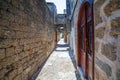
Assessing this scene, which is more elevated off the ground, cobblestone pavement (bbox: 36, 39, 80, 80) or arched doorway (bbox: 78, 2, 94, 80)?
arched doorway (bbox: 78, 2, 94, 80)

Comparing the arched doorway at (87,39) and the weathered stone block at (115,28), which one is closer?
the weathered stone block at (115,28)

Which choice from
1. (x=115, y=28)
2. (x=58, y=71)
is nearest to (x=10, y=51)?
(x=115, y=28)

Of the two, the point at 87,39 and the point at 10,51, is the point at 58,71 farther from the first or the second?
the point at 10,51

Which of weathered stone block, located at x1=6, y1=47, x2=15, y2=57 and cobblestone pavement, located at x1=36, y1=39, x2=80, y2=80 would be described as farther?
cobblestone pavement, located at x1=36, y1=39, x2=80, y2=80

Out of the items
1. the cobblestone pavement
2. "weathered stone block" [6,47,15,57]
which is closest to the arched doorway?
the cobblestone pavement

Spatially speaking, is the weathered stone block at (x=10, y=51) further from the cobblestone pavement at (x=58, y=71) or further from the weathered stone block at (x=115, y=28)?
the weathered stone block at (x=115, y=28)

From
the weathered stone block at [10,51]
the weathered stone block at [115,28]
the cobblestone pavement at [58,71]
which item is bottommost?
the cobblestone pavement at [58,71]

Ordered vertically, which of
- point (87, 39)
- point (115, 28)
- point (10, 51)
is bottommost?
point (10, 51)

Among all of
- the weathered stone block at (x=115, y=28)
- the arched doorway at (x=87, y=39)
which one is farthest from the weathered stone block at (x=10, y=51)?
the weathered stone block at (x=115, y=28)

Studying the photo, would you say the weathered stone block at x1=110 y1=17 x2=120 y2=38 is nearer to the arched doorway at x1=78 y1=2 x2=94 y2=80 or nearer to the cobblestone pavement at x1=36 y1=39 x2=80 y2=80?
the arched doorway at x1=78 y1=2 x2=94 y2=80

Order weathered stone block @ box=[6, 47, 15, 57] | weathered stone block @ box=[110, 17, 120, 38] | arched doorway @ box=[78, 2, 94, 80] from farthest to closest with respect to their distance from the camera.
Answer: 1. arched doorway @ box=[78, 2, 94, 80]
2. weathered stone block @ box=[6, 47, 15, 57]
3. weathered stone block @ box=[110, 17, 120, 38]

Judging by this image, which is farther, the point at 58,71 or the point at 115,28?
the point at 58,71

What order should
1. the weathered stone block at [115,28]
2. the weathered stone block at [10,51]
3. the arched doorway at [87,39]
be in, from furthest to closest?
the arched doorway at [87,39] → the weathered stone block at [10,51] → the weathered stone block at [115,28]

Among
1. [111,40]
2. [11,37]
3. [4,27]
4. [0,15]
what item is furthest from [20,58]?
[111,40]
